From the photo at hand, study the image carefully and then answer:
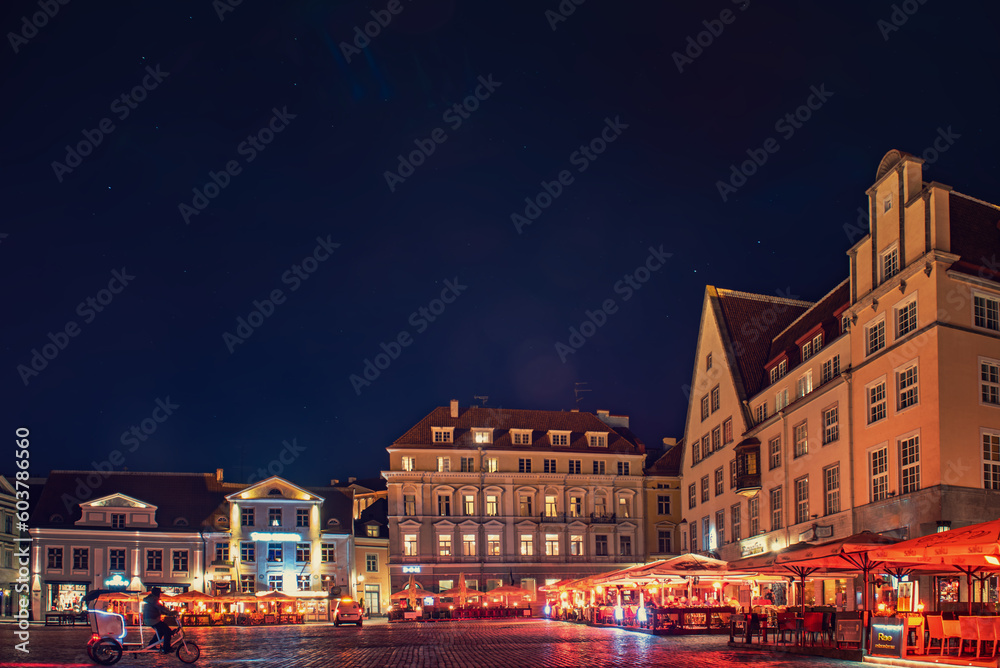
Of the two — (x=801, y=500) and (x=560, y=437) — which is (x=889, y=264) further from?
(x=560, y=437)

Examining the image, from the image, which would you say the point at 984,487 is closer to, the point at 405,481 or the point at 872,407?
the point at 872,407

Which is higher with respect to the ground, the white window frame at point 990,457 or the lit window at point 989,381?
the lit window at point 989,381

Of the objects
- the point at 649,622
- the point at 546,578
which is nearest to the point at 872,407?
the point at 649,622

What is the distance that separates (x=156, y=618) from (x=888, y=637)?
631 inches

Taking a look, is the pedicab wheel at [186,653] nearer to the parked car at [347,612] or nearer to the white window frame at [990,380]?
the white window frame at [990,380]

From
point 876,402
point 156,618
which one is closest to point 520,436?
point 876,402

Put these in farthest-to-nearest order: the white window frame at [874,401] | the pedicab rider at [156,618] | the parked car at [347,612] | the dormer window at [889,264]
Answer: the parked car at [347,612] < the dormer window at [889,264] < the white window frame at [874,401] < the pedicab rider at [156,618]

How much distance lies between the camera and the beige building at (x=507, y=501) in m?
83.1

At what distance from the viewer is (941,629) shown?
21141 millimetres

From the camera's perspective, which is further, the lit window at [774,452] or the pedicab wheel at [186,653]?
the lit window at [774,452]

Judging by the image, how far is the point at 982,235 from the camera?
36.5 metres

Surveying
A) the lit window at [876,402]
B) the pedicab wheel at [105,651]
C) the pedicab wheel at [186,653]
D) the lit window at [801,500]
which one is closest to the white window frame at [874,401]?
the lit window at [876,402]

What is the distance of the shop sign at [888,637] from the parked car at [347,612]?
41.8m

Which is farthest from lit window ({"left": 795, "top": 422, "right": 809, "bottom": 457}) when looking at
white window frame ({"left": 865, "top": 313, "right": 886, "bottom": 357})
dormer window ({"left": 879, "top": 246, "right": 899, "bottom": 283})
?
dormer window ({"left": 879, "top": 246, "right": 899, "bottom": 283})
